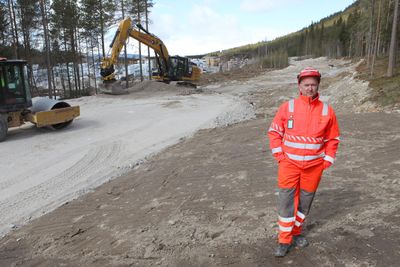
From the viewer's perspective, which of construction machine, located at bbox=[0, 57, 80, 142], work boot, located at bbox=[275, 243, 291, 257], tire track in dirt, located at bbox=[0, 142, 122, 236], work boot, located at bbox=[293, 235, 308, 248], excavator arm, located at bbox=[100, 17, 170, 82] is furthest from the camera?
excavator arm, located at bbox=[100, 17, 170, 82]

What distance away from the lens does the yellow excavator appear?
2155 centimetres

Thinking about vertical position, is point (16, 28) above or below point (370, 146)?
above

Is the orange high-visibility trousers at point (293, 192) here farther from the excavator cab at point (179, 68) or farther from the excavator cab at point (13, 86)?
the excavator cab at point (179, 68)

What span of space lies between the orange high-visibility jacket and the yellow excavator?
63.0ft

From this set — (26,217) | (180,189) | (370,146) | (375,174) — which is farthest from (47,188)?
(370,146)

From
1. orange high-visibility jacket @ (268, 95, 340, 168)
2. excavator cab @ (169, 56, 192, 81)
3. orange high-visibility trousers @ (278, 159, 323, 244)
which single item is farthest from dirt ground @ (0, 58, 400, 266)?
excavator cab @ (169, 56, 192, 81)

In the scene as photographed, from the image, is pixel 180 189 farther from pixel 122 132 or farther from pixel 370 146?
pixel 122 132

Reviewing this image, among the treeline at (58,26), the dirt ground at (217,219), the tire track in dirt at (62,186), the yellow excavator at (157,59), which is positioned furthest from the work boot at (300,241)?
the treeline at (58,26)

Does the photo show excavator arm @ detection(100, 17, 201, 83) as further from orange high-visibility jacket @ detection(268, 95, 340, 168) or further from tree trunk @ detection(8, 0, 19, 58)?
orange high-visibility jacket @ detection(268, 95, 340, 168)

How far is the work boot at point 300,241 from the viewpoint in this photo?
12.4 ft

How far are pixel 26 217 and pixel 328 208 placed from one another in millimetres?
4654

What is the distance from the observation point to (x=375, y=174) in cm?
586

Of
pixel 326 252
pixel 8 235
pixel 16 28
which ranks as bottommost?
pixel 8 235

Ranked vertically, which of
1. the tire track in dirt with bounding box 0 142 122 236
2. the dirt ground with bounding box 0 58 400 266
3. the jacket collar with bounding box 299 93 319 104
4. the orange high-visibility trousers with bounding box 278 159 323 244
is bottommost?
the tire track in dirt with bounding box 0 142 122 236
